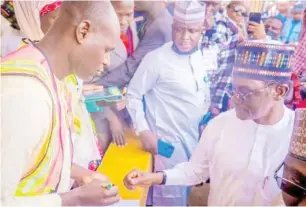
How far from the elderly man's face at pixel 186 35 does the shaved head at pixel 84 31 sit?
2.45ft

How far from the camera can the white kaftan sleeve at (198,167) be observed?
1346mm

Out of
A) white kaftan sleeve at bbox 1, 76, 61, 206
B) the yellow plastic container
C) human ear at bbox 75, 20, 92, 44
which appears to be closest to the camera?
white kaftan sleeve at bbox 1, 76, 61, 206

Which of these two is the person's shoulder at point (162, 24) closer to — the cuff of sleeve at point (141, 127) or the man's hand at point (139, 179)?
the cuff of sleeve at point (141, 127)

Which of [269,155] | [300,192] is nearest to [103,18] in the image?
[300,192]

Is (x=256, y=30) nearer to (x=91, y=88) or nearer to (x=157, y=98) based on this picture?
Answer: (x=157, y=98)

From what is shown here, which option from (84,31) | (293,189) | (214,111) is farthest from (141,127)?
(293,189)

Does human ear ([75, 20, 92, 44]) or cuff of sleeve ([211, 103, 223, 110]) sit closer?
human ear ([75, 20, 92, 44])

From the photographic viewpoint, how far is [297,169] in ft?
2.60

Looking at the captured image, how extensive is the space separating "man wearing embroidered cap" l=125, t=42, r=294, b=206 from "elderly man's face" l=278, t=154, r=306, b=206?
38cm

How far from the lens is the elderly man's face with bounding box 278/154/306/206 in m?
0.78

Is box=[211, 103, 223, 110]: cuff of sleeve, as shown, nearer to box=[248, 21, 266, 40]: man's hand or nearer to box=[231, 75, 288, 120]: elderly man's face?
box=[248, 21, 266, 40]: man's hand

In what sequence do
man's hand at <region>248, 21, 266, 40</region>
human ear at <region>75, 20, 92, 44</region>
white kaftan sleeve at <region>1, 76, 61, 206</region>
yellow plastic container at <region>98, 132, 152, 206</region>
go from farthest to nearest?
1. man's hand at <region>248, 21, 266, 40</region>
2. yellow plastic container at <region>98, 132, 152, 206</region>
3. human ear at <region>75, 20, 92, 44</region>
4. white kaftan sleeve at <region>1, 76, 61, 206</region>

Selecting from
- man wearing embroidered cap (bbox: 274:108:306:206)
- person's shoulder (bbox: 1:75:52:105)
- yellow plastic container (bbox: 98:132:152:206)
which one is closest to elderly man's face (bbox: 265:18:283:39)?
yellow plastic container (bbox: 98:132:152:206)

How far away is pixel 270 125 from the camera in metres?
1.25
